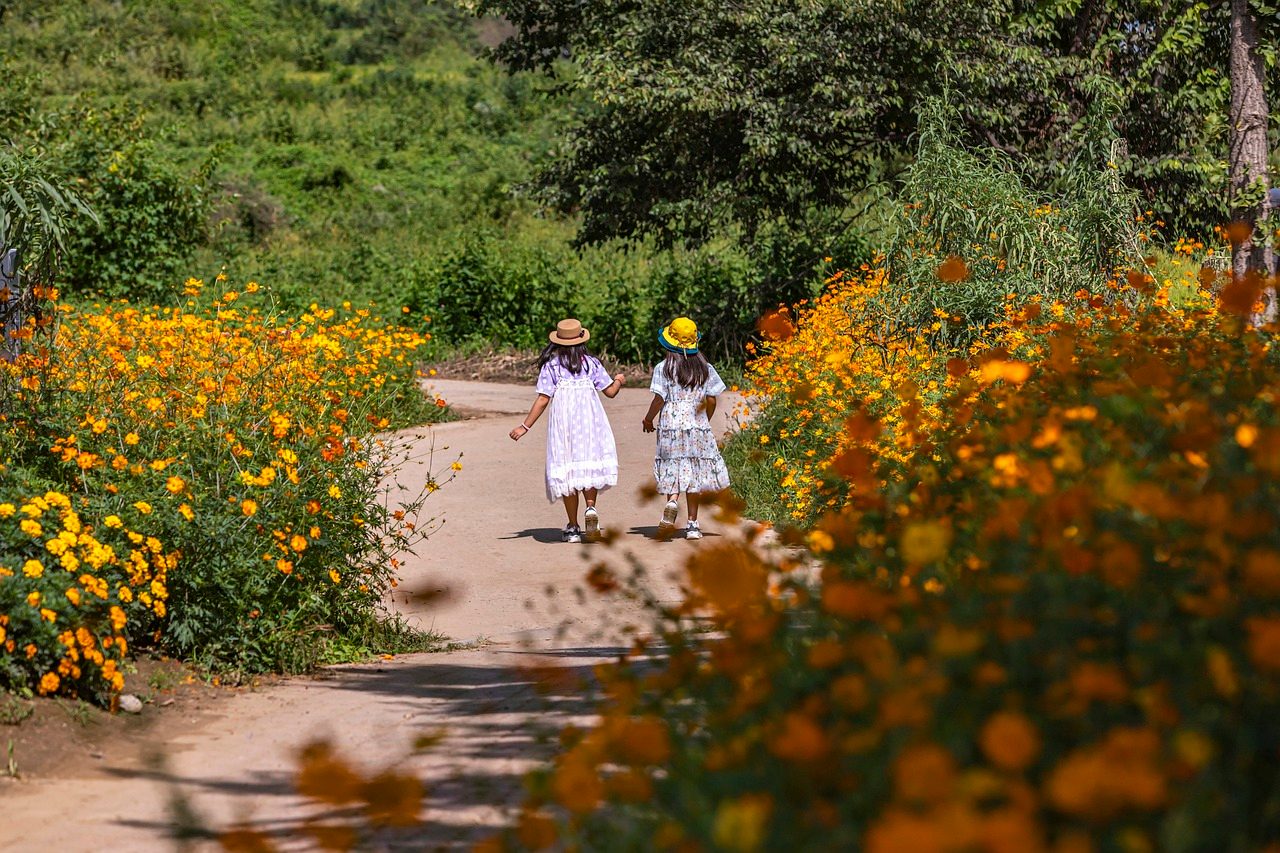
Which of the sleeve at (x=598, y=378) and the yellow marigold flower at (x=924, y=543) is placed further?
the sleeve at (x=598, y=378)

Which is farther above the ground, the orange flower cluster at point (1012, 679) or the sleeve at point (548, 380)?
the sleeve at point (548, 380)

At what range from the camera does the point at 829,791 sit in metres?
2.13

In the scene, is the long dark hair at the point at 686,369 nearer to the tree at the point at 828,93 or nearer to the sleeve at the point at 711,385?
the sleeve at the point at 711,385

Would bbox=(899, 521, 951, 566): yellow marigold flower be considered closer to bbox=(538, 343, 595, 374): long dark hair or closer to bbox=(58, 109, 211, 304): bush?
bbox=(538, 343, 595, 374): long dark hair

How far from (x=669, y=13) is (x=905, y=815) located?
15.3 metres

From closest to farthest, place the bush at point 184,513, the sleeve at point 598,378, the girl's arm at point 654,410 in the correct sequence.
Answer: the bush at point 184,513 < the girl's arm at point 654,410 < the sleeve at point 598,378

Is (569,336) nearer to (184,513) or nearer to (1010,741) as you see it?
(184,513)

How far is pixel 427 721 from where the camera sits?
483 centimetres

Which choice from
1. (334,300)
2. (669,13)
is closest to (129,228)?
(334,300)

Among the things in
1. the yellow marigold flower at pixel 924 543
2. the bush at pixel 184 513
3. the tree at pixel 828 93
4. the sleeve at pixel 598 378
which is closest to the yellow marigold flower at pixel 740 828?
the yellow marigold flower at pixel 924 543

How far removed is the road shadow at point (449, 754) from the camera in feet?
11.5

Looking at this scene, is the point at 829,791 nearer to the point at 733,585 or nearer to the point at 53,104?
the point at 733,585

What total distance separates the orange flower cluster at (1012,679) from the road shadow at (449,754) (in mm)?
531

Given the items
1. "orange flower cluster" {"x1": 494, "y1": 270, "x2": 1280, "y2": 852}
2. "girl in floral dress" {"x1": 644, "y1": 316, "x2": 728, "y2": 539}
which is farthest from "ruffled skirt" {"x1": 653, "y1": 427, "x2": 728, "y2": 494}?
"orange flower cluster" {"x1": 494, "y1": 270, "x2": 1280, "y2": 852}
